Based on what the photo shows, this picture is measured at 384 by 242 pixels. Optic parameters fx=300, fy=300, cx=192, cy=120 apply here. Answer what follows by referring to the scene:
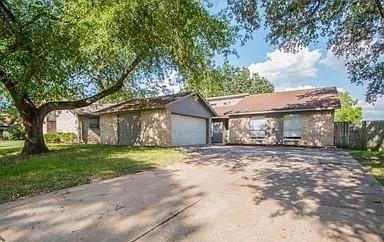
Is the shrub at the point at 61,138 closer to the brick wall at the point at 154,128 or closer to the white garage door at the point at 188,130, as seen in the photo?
the brick wall at the point at 154,128

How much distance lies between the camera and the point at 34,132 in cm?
1579

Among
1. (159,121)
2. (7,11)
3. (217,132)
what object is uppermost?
(7,11)

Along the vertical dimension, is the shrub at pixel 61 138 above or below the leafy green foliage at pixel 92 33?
below

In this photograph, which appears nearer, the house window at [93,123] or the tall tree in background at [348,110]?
the house window at [93,123]

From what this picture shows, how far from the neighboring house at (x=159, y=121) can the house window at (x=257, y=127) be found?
353 centimetres

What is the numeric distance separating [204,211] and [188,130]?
56.5 feet

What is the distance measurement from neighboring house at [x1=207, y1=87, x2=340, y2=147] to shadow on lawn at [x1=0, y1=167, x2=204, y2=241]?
15.3 m

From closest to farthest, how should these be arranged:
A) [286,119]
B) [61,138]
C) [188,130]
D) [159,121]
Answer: [159,121], [286,119], [188,130], [61,138]

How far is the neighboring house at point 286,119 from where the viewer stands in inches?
765

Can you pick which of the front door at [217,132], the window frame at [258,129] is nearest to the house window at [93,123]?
the front door at [217,132]

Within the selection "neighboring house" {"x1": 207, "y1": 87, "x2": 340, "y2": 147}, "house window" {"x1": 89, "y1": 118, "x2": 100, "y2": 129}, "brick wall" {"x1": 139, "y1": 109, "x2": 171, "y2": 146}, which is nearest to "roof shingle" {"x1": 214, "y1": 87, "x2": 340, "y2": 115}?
"neighboring house" {"x1": 207, "y1": 87, "x2": 340, "y2": 147}

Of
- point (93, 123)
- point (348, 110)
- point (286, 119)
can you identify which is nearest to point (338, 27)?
point (286, 119)

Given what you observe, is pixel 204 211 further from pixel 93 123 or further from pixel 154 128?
pixel 93 123

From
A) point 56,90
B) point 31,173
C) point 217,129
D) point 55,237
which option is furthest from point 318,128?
point 55,237
